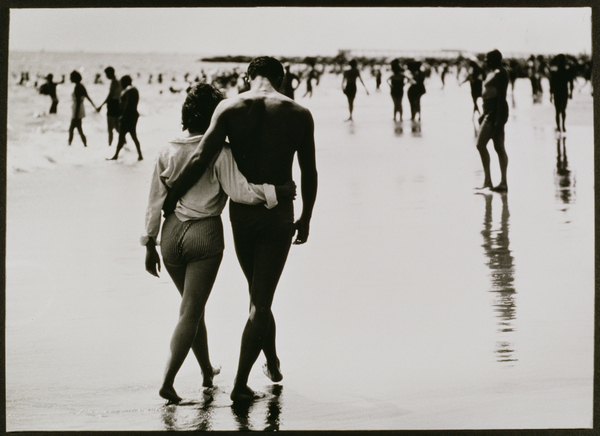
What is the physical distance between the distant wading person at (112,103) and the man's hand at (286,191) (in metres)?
3.66

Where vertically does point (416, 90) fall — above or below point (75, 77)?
below

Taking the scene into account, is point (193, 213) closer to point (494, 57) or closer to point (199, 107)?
point (199, 107)

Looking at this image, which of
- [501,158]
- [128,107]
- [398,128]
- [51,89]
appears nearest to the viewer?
[128,107]

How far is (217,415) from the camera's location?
4.56 m

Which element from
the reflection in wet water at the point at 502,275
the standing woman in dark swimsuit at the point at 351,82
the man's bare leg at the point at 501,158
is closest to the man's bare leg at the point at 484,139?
the man's bare leg at the point at 501,158

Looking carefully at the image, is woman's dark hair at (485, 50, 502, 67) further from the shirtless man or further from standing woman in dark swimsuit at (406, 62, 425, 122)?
the shirtless man

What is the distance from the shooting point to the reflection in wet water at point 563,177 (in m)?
7.93

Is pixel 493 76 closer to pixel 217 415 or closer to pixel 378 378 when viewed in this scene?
pixel 378 378

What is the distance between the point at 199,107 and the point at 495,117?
445cm

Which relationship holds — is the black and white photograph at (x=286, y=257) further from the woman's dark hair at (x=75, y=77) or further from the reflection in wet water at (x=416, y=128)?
the reflection in wet water at (x=416, y=128)

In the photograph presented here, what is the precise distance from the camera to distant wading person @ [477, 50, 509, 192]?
7.75 meters

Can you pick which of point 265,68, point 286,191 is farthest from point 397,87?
point 286,191

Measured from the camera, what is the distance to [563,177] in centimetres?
844

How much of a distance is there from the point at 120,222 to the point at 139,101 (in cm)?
115
